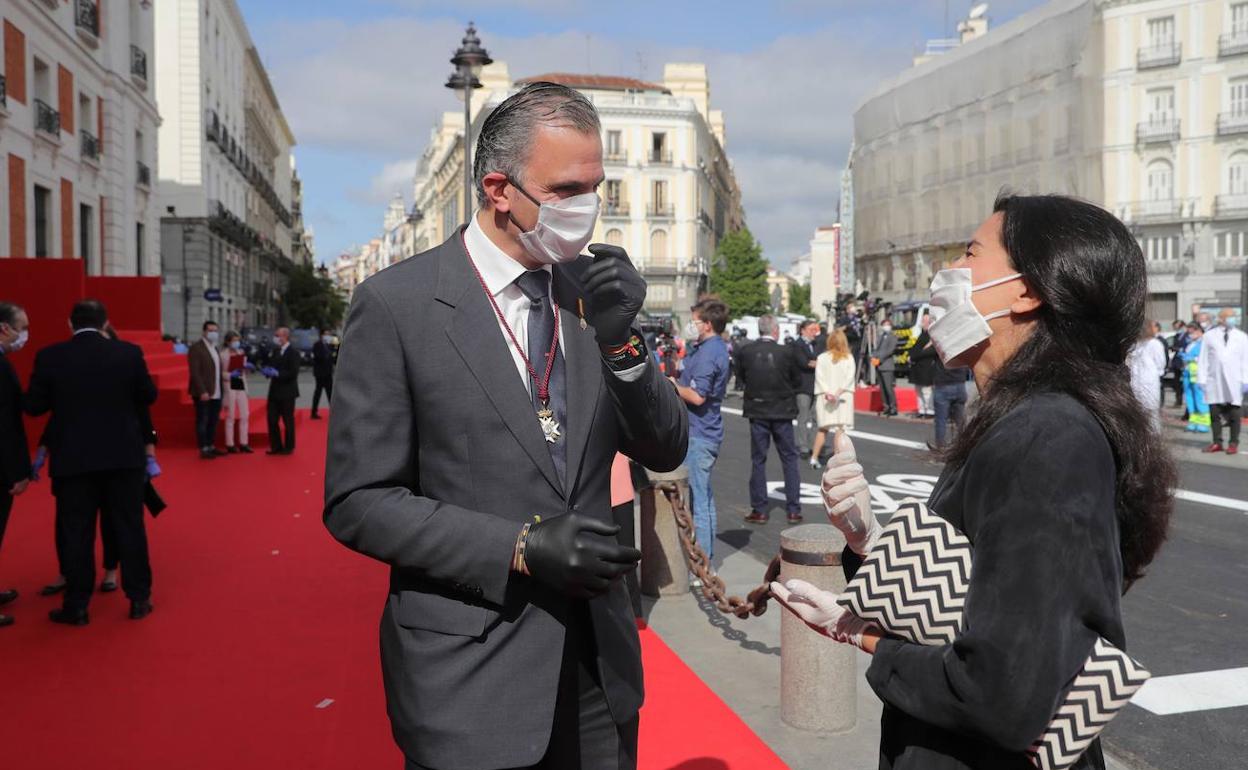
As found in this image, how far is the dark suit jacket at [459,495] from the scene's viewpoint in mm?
1867

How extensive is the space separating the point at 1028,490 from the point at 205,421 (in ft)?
43.6

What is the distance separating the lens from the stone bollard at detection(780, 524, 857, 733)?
171 inches

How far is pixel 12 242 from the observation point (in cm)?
1880

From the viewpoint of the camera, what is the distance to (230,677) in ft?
16.2

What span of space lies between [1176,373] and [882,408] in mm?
6363

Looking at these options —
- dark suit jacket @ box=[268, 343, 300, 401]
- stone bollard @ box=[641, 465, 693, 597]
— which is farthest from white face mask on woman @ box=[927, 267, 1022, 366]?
dark suit jacket @ box=[268, 343, 300, 401]

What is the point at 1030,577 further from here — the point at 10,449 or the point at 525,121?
the point at 10,449

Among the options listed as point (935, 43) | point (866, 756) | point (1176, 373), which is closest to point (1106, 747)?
point (866, 756)

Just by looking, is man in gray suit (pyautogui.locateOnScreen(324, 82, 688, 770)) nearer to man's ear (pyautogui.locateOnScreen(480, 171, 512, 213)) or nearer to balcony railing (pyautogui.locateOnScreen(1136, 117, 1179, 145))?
man's ear (pyautogui.locateOnScreen(480, 171, 512, 213))

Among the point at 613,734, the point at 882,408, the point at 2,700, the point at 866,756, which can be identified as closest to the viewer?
the point at 613,734

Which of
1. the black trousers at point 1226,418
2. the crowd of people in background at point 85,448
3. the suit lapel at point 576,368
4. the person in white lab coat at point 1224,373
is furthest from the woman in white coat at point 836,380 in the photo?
the suit lapel at point 576,368

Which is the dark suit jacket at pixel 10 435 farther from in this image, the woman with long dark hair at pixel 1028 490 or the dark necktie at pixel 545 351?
the woman with long dark hair at pixel 1028 490

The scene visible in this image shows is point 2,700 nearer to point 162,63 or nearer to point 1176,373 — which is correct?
point 1176,373

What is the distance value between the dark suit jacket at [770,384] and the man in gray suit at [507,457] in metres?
6.99
